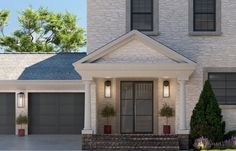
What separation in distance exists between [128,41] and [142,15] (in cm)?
204

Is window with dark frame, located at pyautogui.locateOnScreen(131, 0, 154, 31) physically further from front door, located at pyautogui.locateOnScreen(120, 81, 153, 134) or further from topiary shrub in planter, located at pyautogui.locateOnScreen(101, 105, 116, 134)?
topiary shrub in planter, located at pyautogui.locateOnScreen(101, 105, 116, 134)

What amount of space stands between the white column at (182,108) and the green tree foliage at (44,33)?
29.9 metres

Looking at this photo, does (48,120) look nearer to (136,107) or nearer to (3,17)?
(136,107)

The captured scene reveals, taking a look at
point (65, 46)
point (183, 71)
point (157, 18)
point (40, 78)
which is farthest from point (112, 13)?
point (65, 46)

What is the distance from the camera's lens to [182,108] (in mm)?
21141

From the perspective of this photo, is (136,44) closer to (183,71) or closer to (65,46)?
(183,71)

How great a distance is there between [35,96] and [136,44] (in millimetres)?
8916

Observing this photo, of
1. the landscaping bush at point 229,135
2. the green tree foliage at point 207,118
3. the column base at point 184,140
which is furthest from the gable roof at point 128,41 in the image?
the landscaping bush at point 229,135

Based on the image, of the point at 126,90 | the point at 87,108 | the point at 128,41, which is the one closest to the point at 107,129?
the point at 126,90

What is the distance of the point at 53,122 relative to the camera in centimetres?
2786

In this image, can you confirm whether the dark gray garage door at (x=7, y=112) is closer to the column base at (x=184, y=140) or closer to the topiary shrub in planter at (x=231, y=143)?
the column base at (x=184, y=140)

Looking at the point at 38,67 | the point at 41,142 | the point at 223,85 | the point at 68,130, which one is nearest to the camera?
the point at 223,85

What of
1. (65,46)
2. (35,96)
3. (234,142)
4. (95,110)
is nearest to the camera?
(234,142)

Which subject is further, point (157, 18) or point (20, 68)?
point (20, 68)
